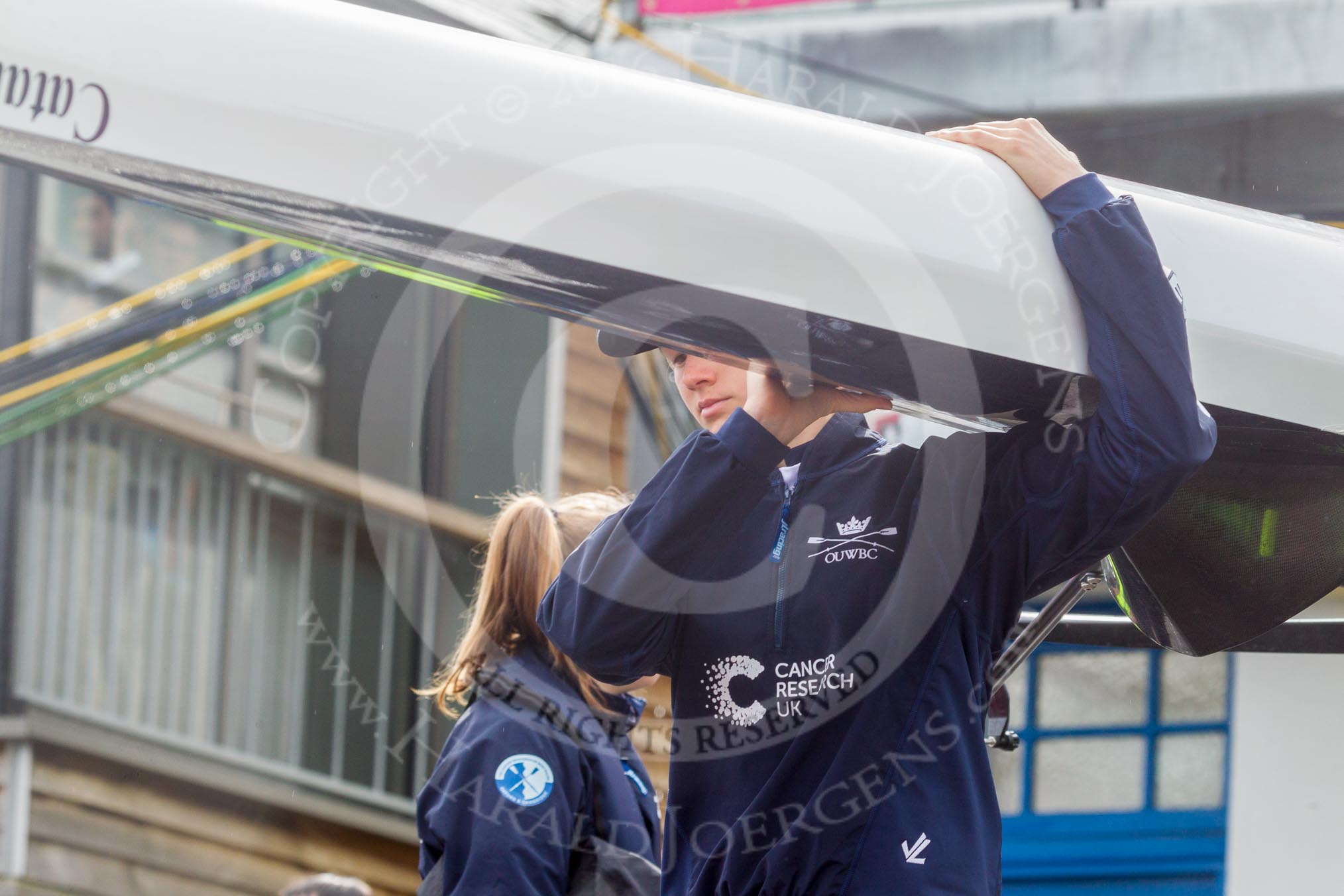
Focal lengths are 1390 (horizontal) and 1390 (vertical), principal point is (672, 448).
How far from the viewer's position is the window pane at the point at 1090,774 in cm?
486

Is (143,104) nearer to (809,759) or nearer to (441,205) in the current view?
(441,205)

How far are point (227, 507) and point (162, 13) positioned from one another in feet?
12.2

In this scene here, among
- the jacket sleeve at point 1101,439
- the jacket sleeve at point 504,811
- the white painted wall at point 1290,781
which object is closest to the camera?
the jacket sleeve at point 1101,439

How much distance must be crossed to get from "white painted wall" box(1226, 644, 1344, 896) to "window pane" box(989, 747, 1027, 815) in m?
1.71

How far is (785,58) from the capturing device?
6312 mm

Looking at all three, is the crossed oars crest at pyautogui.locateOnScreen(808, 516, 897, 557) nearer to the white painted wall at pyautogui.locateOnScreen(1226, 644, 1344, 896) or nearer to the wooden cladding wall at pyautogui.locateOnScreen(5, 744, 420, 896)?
the white painted wall at pyautogui.locateOnScreen(1226, 644, 1344, 896)

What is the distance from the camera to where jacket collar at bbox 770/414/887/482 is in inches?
61.8

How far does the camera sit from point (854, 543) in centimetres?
148

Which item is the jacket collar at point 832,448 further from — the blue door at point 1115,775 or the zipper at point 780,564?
the blue door at point 1115,775

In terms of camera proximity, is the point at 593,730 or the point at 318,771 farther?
the point at 318,771

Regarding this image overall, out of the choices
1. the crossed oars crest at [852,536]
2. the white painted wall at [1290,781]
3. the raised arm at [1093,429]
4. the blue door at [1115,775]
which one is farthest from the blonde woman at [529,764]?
the blue door at [1115,775]

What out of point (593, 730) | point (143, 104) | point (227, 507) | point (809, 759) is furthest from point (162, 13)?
point (227, 507)

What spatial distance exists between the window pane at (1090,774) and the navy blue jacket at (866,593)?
144 inches

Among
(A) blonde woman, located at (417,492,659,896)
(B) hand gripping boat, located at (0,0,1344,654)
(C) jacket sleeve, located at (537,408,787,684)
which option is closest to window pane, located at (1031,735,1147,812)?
(A) blonde woman, located at (417,492,659,896)
